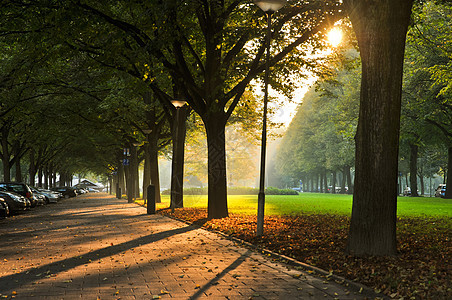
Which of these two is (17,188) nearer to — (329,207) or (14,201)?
(14,201)

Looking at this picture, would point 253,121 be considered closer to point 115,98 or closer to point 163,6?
point 115,98

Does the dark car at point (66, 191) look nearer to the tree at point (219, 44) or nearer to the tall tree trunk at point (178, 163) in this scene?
the tall tree trunk at point (178, 163)

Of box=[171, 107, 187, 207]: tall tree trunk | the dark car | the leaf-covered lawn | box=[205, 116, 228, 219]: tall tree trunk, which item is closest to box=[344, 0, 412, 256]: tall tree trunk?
the leaf-covered lawn

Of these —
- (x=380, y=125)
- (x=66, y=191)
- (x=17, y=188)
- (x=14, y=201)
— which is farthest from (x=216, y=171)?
(x=66, y=191)

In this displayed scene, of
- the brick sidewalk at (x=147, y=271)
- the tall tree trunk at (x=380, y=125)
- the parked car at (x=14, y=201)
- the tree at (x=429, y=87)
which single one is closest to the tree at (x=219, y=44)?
the brick sidewalk at (x=147, y=271)

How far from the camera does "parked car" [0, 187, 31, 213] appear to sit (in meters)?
22.7

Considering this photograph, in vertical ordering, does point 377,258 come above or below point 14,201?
above

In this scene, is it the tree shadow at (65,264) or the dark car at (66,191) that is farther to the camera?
the dark car at (66,191)

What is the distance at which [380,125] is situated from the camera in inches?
321

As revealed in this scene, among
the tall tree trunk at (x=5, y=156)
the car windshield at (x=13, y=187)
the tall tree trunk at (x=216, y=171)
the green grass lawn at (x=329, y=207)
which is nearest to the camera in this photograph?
the tall tree trunk at (x=216, y=171)

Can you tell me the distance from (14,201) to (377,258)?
1995 cm

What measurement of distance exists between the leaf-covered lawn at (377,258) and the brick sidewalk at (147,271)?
56 centimetres

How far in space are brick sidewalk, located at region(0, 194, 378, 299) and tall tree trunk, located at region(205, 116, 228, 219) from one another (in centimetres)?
371

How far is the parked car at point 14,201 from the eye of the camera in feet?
74.4
